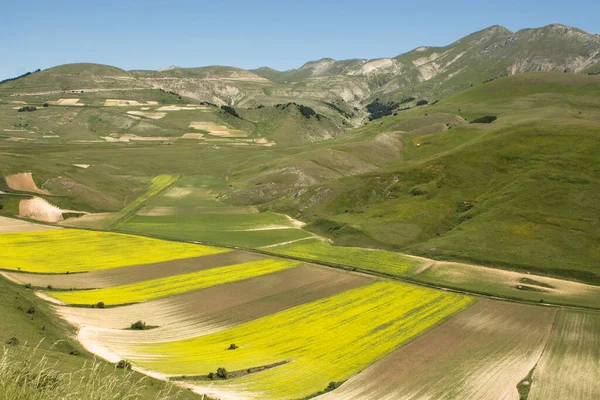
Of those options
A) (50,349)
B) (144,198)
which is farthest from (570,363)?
(144,198)

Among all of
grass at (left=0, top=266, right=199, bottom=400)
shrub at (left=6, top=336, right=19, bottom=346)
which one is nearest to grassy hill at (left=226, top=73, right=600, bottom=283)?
grass at (left=0, top=266, right=199, bottom=400)

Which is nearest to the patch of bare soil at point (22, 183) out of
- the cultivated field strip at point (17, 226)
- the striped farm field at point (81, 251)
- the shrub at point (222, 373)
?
the cultivated field strip at point (17, 226)

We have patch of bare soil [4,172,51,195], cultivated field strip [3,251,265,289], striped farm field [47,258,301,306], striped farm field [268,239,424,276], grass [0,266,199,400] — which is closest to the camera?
grass [0,266,199,400]

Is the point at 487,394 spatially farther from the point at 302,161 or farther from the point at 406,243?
the point at 302,161

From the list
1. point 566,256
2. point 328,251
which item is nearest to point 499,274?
point 566,256

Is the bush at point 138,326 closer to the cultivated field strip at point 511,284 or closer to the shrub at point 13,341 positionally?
the shrub at point 13,341

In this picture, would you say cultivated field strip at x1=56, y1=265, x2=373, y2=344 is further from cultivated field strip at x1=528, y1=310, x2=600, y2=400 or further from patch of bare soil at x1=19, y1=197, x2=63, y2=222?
patch of bare soil at x1=19, y1=197, x2=63, y2=222
